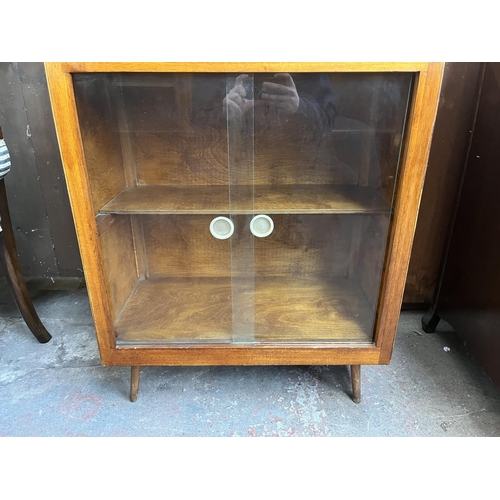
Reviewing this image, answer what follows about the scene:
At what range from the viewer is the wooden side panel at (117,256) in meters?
0.81

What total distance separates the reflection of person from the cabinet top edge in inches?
1.7

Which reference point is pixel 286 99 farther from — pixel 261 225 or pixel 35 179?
pixel 35 179

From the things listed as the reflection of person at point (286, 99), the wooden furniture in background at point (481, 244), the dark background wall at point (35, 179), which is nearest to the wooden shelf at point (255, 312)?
the wooden furniture in background at point (481, 244)

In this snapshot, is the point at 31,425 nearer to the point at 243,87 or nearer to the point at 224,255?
the point at 224,255

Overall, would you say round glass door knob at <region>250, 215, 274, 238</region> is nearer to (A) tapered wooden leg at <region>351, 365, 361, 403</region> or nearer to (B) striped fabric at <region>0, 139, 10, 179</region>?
(A) tapered wooden leg at <region>351, 365, 361, 403</region>

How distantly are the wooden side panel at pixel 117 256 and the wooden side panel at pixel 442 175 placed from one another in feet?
2.71

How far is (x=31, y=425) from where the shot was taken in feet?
2.83

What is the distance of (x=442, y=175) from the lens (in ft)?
3.53

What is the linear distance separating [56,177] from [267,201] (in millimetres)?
858

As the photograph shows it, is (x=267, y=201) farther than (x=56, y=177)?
No

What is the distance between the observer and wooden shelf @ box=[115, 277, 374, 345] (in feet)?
2.80

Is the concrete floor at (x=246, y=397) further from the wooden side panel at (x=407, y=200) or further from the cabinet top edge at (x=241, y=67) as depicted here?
the cabinet top edge at (x=241, y=67)

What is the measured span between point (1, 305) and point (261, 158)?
1.07 m

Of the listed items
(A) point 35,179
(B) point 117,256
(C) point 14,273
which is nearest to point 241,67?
(B) point 117,256
